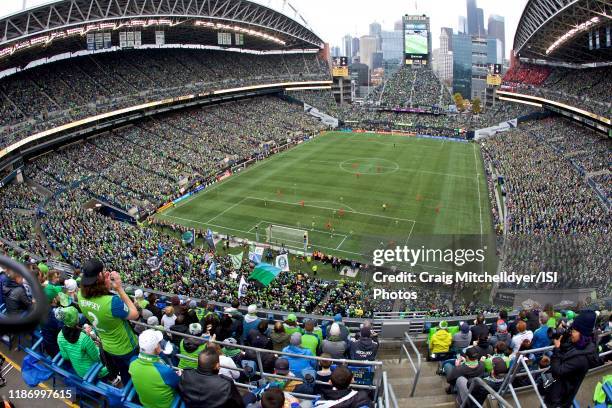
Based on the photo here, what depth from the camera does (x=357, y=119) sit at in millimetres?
79062

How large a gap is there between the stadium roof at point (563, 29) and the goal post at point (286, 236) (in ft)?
101

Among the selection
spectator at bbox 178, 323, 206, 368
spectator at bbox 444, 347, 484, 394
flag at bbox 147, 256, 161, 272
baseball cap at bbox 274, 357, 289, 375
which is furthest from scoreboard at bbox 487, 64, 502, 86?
spectator at bbox 178, 323, 206, 368

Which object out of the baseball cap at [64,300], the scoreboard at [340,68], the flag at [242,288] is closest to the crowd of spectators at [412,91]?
the scoreboard at [340,68]

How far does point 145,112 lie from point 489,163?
134 feet

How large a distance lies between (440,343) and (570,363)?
346 centimetres

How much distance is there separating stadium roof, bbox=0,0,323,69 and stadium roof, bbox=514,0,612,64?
1323 inches

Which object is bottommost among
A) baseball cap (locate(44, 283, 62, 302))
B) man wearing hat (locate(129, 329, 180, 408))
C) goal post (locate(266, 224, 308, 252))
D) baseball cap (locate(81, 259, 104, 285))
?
goal post (locate(266, 224, 308, 252))

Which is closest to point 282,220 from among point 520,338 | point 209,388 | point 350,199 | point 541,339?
point 350,199

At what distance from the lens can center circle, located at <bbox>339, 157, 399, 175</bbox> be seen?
166 feet

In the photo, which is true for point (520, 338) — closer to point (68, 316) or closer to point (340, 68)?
point (68, 316)

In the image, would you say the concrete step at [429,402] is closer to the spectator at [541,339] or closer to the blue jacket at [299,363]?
the blue jacket at [299,363]

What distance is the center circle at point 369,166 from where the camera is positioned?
50.5 m

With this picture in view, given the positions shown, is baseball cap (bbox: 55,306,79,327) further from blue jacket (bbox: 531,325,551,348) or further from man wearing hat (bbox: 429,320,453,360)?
blue jacket (bbox: 531,325,551,348)

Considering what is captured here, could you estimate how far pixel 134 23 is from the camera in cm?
4678
